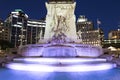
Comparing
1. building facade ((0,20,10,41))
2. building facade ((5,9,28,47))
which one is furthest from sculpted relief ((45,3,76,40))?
building facade ((5,9,28,47))

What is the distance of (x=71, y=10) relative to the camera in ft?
105

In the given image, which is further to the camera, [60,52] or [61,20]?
[61,20]

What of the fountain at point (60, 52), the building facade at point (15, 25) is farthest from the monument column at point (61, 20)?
the building facade at point (15, 25)

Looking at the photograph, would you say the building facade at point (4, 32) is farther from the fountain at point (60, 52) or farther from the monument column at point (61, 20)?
the fountain at point (60, 52)

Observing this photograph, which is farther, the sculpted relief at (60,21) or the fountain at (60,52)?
the sculpted relief at (60,21)

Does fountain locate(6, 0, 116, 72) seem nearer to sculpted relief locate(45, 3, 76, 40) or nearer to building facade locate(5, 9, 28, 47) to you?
sculpted relief locate(45, 3, 76, 40)

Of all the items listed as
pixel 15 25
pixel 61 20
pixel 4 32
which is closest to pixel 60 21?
pixel 61 20

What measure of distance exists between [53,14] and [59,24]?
169 cm

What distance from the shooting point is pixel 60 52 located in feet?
88.1

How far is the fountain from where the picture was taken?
62.2 feet

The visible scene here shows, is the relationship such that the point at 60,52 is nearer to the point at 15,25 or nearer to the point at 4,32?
the point at 4,32

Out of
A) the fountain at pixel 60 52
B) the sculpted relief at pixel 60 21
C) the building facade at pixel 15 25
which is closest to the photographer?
the fountain at pixel 60 52

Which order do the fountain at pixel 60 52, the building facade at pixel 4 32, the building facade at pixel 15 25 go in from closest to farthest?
1. the fountain at pixel 60 52
2. the building facade at pixel 4 32
3. the building facade at pixel 15 25

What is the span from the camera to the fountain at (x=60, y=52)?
62.2 feet
